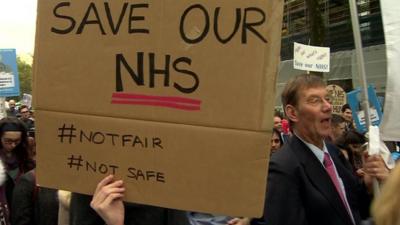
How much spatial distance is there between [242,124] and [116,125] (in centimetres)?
41

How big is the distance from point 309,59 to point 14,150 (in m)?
5.00

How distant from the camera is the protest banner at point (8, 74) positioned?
11.8 m

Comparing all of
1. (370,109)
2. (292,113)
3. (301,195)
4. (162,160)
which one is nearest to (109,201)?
(162,160)

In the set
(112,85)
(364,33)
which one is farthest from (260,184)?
(364,33)

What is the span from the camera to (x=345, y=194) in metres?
2.61

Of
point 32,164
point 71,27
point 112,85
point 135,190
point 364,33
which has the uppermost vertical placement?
point 364,33

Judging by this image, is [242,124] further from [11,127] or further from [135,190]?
[11,127]

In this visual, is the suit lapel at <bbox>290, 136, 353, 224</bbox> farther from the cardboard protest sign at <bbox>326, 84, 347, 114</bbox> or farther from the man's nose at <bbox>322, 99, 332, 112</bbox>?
the cardboard protest sign at <bbox>326, 84, 347, 114</bbox>

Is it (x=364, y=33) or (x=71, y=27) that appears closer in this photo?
(x=71, y=27)

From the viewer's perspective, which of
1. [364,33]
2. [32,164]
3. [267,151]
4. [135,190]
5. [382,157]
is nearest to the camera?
[267,151]

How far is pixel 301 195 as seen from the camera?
2.48m

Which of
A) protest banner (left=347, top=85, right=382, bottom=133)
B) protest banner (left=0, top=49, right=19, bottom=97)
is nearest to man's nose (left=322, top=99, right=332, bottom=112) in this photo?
protest banner (left=347, top=85, right=382, bottom=133)

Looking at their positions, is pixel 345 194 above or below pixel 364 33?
below

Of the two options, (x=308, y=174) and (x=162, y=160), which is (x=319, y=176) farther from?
(x=162, y=160)
